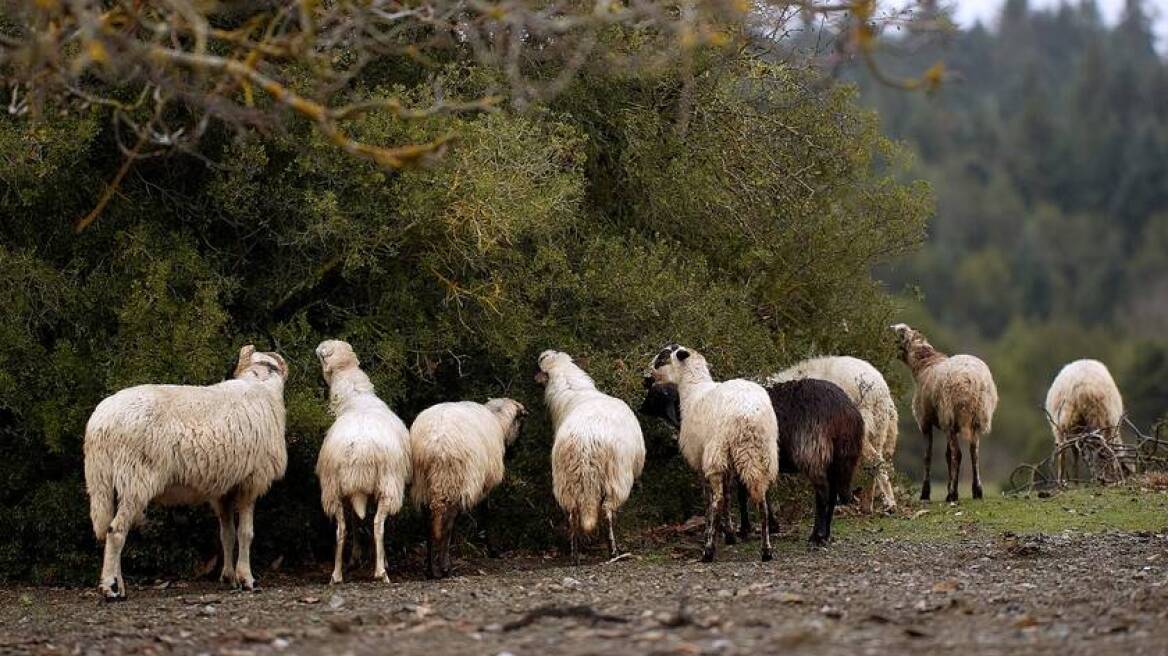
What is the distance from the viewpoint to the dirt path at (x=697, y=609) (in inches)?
322

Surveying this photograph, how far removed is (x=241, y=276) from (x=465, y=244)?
90.9 inches

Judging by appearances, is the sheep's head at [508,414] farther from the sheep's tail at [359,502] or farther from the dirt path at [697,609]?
the sheep's tail at [359,502]

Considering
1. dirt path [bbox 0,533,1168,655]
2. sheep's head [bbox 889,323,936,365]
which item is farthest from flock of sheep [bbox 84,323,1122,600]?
sheep's head [bbox 889,323,936,365]

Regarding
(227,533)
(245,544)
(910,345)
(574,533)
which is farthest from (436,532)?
(910,345)

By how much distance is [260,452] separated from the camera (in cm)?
1242

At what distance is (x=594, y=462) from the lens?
516 inches

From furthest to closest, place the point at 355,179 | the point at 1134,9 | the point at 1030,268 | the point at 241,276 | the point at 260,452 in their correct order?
1. the point at 1134,9
2. the point at 1030,268
3. the point at 241,276
4. the point at 355,179
5. the point at 260,452

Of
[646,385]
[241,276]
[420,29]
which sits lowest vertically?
[646,385]

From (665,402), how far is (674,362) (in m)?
0.50

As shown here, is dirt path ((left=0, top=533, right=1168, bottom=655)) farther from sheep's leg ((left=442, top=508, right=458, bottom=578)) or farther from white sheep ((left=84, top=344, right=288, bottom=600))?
white sheep ((left=84, top=344, right=288, bottom=600))

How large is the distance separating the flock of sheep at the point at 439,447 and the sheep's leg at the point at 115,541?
0.01 metres

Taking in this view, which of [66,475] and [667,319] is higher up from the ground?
[667,319]

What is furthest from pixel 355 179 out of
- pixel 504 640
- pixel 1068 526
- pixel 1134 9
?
pixel 1134 9

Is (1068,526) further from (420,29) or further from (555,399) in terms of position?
(420,29)
